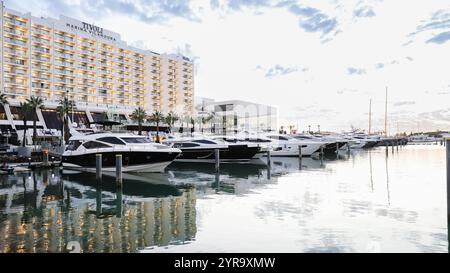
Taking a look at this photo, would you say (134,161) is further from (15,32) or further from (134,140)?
(15,32)

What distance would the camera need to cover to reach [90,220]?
40.8 feet

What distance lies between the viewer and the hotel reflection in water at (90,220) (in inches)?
384

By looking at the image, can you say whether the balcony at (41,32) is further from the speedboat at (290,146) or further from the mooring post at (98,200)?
the mooring post at (98,200)

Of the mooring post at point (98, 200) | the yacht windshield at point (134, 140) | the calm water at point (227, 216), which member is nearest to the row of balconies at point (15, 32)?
the yacht windshield at point (134, 140)

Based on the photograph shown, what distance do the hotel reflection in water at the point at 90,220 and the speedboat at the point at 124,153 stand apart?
19.3 ft

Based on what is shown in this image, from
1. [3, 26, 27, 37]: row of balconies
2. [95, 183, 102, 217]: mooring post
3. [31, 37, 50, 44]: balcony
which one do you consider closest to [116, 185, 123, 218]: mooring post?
[95, 183, 102, 217]: mooring post

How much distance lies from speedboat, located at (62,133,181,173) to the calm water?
11.9ft

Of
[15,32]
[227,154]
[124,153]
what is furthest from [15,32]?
[124,153]

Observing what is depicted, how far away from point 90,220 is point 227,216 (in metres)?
4.91

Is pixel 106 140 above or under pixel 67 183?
above

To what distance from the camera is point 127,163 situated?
25672mm
